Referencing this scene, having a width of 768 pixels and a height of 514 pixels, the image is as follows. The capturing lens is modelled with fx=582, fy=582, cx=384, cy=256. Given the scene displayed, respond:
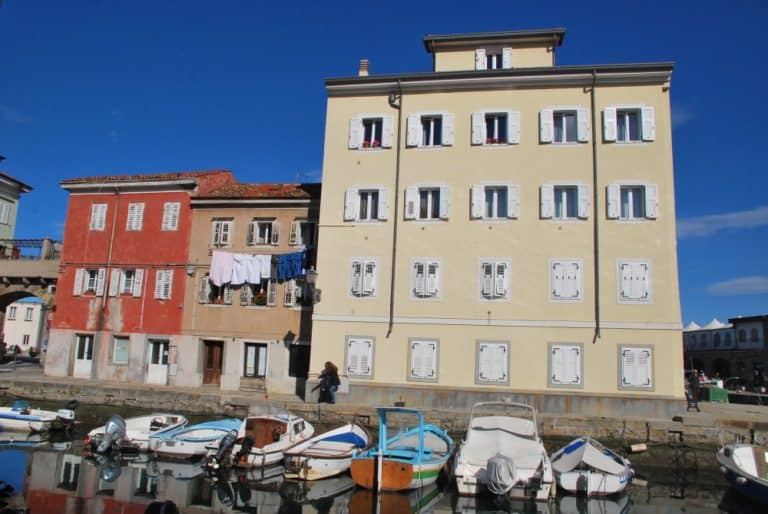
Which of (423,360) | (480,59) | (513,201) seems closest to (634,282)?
(513,201)

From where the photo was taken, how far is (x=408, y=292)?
993 inches

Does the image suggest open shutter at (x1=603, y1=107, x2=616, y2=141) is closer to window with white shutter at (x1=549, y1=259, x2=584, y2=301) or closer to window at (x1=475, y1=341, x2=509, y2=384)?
window with white shutter at (x1=549, y1=259, x2=584, y2=301)

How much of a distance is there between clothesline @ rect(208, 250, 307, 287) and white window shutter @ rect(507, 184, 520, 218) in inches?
398

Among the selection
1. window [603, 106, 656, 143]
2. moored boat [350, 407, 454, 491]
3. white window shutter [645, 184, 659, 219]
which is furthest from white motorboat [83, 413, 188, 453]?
window [603, 106, 656, 143]

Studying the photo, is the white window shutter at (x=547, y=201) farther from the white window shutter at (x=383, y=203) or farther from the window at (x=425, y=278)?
the white window shutter at (x=383, y=203)

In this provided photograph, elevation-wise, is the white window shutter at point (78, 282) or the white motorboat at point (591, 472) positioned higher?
the white window shutter at point (78, 282)

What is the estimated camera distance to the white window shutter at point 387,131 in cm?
2661

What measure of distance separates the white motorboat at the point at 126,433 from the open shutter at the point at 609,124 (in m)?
20.5

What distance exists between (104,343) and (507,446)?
75.2 ft

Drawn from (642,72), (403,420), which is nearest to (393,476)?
(403,420)

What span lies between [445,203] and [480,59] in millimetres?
7667

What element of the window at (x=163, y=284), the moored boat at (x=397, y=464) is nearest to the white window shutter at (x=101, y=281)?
the window at (x=163, y=284)

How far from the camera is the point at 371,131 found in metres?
27.3

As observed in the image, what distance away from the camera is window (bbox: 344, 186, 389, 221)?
26188 mm
